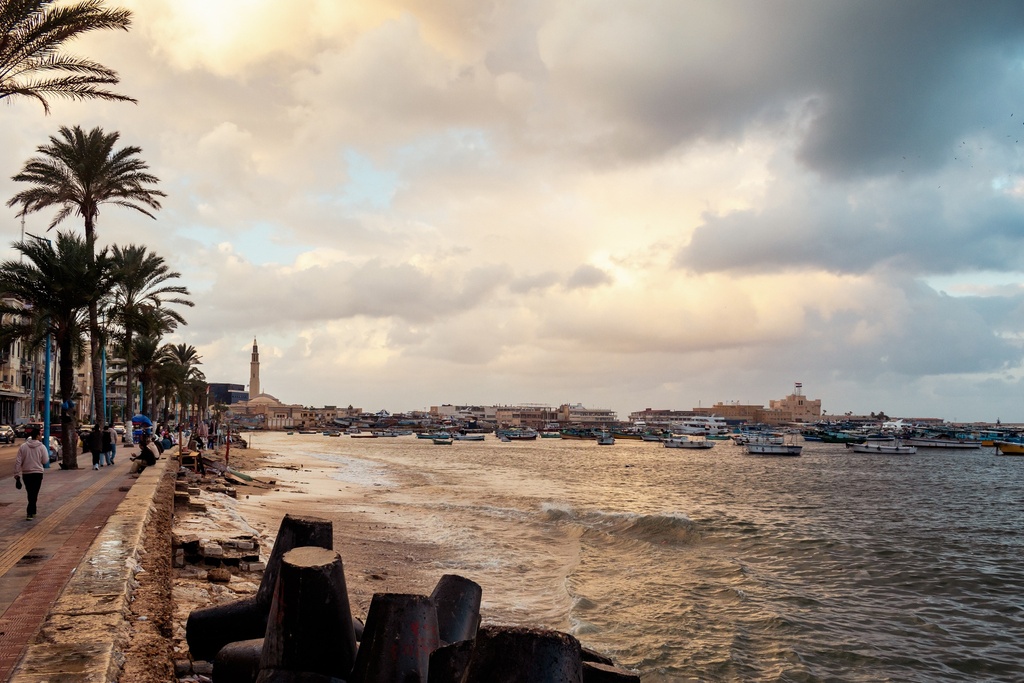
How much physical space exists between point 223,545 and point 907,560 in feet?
63.2

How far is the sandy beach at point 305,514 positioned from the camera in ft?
34.8

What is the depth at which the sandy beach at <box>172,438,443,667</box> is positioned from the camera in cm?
1061

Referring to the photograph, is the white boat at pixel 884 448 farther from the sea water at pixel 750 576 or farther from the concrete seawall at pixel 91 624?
the concrete seawall at pixel 91 624

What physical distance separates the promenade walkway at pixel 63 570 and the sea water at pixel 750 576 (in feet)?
21.6

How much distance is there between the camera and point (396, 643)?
15.5 feet

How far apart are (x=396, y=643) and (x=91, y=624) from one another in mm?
2683

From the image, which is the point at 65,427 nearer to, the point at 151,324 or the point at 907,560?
the point at 151,324

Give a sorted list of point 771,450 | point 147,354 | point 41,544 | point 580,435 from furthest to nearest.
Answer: point 580,435, point 771,450, point 147,354, point 41,544

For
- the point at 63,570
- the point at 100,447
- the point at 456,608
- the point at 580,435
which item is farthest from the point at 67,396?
the point at 580,435

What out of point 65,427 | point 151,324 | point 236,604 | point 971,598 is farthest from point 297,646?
point 151,324

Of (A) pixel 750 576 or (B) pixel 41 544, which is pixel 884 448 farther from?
(B) pixel 41 544

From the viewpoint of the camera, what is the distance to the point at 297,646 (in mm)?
4852

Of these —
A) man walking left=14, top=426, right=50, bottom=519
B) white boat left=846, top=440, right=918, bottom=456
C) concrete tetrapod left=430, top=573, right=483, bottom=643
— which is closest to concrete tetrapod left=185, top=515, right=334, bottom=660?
concrete tetrapod left=430, top=573, right=483, bottom=643

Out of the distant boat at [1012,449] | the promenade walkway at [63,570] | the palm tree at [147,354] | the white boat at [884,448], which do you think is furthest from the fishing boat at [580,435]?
the promenade walkway at [63,570]
